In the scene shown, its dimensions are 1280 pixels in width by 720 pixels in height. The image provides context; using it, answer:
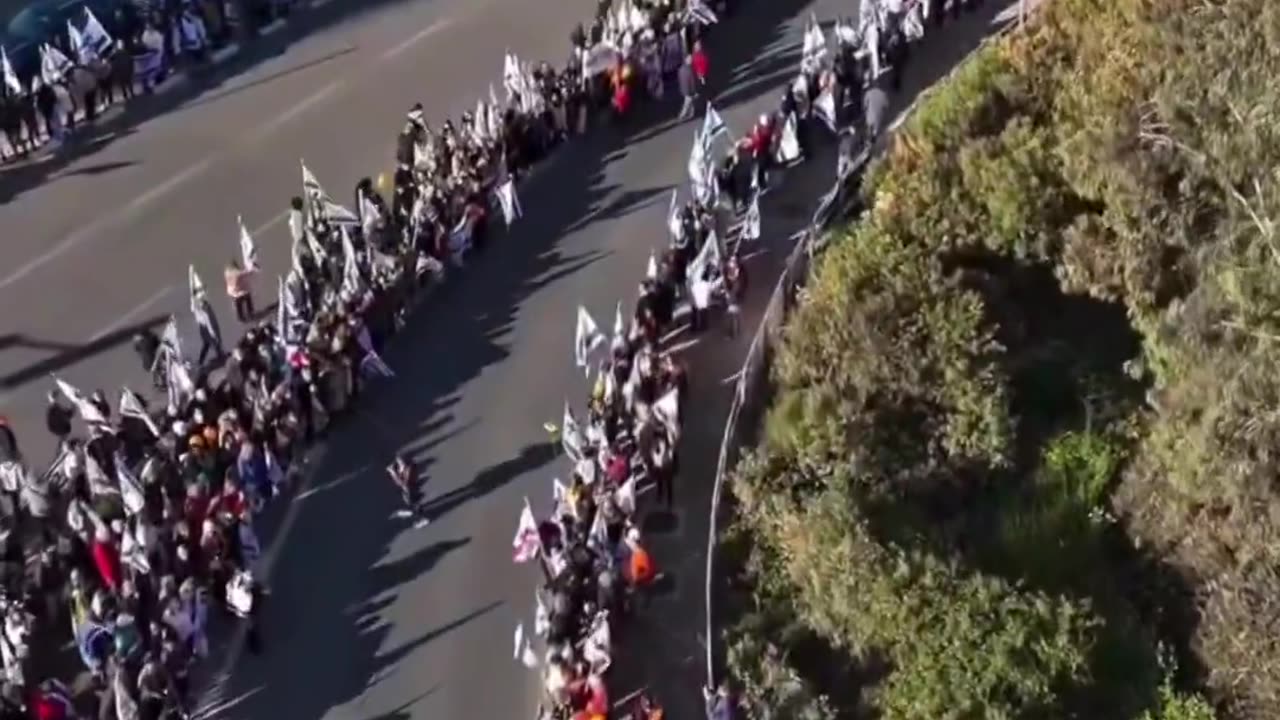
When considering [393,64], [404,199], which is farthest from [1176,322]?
[393,64]

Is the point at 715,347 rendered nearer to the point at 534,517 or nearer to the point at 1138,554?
the point at 534,517

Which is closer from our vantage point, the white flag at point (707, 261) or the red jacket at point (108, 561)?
the red jacket at point (108, 561)

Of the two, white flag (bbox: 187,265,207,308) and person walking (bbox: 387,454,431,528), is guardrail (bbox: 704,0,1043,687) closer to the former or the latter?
person walking (bbox: 387,454,431,528)

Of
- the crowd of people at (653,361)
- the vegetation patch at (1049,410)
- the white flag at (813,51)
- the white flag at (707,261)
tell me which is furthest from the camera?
the white flag at (813,51)

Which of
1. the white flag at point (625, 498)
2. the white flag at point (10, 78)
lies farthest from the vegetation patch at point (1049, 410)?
the white flag at point (10, 78)

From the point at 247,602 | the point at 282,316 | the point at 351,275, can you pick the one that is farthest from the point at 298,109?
the point at 247,602

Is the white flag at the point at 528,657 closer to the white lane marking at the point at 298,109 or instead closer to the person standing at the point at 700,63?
the person standing at the point at 700,63
